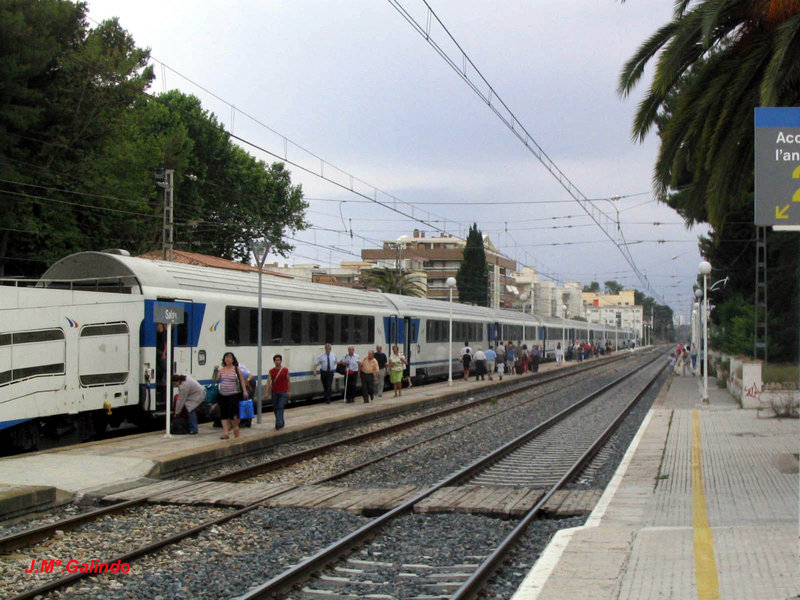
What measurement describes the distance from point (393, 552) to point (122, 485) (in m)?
4.56

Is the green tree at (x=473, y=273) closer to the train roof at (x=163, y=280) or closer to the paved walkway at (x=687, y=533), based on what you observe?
A: the train roof at (x=163, y=280)

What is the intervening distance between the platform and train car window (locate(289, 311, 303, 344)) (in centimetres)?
299

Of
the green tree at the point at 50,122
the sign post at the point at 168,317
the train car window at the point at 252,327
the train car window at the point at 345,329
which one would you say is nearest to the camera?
the sign post at the point at 168,317

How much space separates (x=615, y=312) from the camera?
15112 cm

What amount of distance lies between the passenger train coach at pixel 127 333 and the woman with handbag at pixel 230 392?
152 centimetres

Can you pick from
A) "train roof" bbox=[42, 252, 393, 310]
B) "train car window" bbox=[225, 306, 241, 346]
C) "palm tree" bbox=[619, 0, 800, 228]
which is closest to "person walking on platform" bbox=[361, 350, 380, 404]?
"train roof" bbox=[42, 252, 393, 310]

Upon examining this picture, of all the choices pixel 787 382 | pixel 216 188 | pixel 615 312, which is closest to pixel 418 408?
pixel 787 382

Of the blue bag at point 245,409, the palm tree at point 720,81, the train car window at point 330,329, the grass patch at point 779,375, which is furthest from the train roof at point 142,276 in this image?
the grass patch at point 779,375

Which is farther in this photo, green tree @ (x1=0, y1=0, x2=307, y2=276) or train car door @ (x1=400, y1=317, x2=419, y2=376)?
train car door @ (x1=400, y1=317, x2=419, y2=376)

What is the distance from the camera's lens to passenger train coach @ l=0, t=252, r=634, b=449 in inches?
511

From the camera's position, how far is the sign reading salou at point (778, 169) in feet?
19.4

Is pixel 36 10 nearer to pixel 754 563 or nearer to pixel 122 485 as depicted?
pixel 122 485

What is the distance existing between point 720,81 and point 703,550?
759 centimetres

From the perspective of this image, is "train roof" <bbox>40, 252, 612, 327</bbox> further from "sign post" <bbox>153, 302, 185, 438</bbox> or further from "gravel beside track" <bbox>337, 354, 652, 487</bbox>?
"gravel beside track" <bbox>337, 354, 652, 487</bbox>
